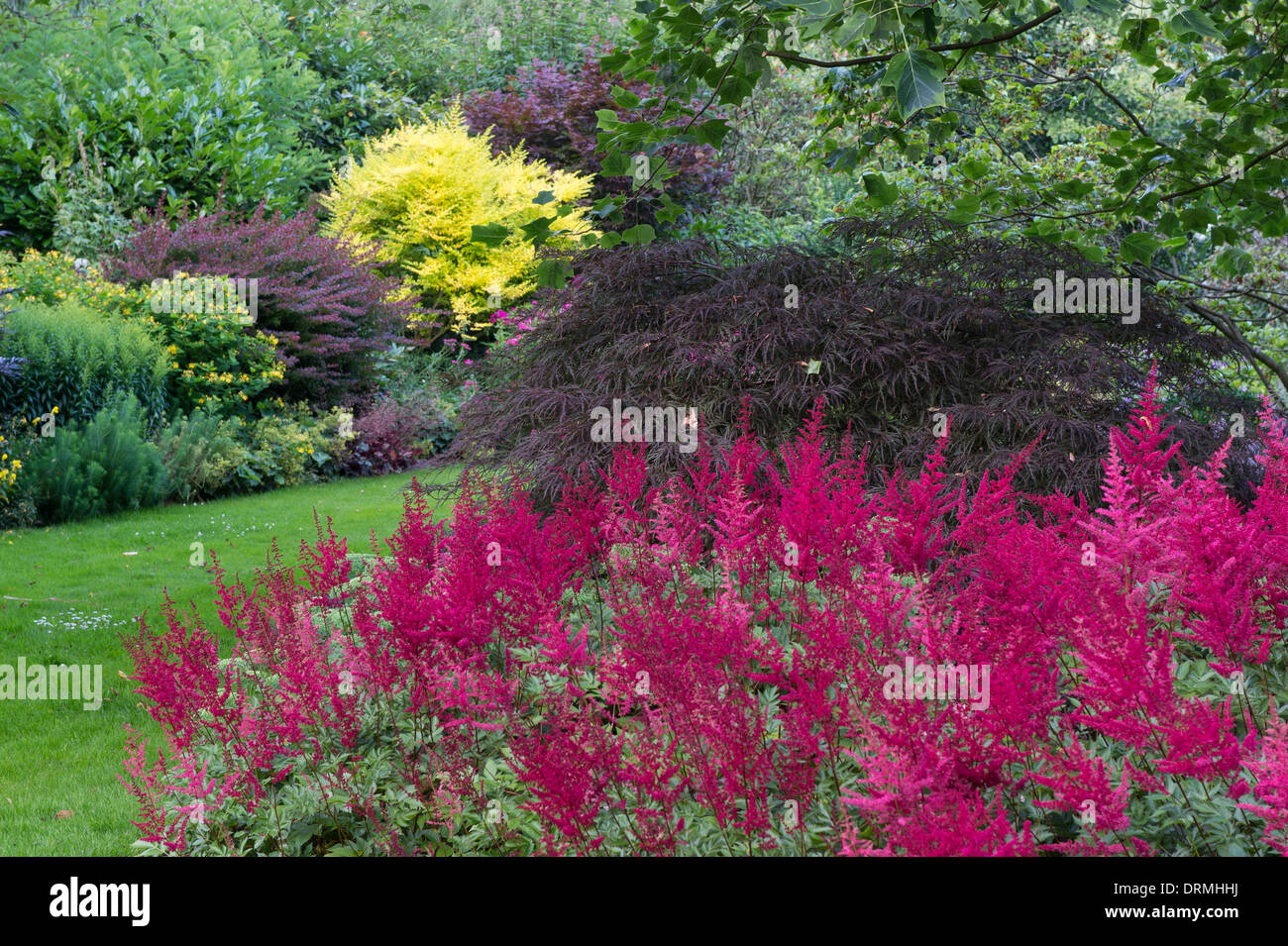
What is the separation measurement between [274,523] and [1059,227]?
6297 millimetres

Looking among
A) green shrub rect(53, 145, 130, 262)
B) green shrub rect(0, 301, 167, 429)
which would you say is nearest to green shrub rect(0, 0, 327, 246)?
green shrub rect(53, 145, 130, 262)

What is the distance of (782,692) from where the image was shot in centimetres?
265

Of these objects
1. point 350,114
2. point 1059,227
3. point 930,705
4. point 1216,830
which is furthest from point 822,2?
point 350,114

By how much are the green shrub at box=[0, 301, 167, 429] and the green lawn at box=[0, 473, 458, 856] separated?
4.11ft

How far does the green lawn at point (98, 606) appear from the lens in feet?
11.4

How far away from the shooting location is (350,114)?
18.5 metres

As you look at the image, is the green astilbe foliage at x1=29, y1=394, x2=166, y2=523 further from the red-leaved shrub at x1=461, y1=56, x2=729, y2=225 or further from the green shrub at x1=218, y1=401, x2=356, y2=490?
the red-leaved shrub at x1=461, y1=56, x2=729, y2=225

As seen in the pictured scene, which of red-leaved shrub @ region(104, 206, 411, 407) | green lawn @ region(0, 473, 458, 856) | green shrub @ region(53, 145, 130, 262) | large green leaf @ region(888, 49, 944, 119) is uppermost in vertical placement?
green shrub @ region(53, 145, 130, 262)

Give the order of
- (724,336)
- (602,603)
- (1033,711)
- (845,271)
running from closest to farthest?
1. (1033,711)
2. (602,603)
3. (724,336)
4. (845,271)

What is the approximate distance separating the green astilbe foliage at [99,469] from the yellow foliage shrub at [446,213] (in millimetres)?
5824

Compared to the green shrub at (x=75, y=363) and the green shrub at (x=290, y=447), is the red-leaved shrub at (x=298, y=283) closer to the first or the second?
the green shrub at (x=290, y=447)

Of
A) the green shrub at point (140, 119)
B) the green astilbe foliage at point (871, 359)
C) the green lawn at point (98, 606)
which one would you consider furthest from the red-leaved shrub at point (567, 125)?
the green astilbe foliage at point (871, 359)

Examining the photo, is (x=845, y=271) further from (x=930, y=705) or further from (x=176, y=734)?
(x=176, y=734)

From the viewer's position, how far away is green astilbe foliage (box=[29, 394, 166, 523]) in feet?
25.7
